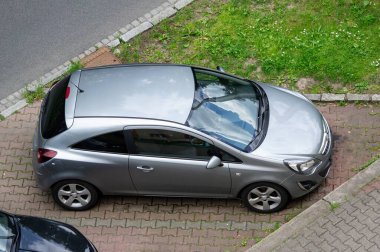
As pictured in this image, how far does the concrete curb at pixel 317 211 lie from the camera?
9766 mm

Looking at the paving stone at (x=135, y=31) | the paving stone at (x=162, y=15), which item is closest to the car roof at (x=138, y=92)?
the paving stone at (x=135, y=31)

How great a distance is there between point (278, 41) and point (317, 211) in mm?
3576

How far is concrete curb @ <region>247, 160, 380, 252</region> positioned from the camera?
9766mm

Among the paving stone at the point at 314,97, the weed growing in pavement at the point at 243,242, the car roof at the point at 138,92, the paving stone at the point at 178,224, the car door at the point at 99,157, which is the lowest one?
the weed growing in pavement at the point at 243,242

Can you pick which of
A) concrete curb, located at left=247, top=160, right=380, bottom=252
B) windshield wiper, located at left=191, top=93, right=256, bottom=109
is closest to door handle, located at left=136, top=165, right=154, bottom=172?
windshield wiper, located at left=191, top=93, right=256, bottom=109

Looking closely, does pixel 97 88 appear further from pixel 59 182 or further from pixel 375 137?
pixel 375 137

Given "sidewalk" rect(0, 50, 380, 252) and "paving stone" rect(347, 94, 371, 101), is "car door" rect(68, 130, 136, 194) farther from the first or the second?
"paving stone" rect(347, 94, 371, 101)

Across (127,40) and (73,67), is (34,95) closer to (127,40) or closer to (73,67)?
(73,67)

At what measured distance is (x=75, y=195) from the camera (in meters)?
10.3

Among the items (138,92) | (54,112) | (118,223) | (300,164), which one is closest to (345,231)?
(300,164)

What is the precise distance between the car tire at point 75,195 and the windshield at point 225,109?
1.70 meters

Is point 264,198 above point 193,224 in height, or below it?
below

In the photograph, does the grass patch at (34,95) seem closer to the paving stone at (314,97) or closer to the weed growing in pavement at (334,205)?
the paving stone at (314,97)

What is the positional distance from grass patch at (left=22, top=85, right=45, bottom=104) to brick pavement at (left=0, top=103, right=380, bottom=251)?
1.05 meters
